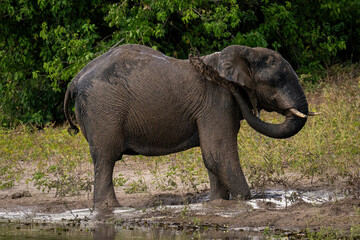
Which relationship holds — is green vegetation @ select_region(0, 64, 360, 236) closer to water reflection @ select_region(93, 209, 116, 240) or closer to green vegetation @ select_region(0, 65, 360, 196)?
green vegetation @ select_region(0, 65, 360, 196)

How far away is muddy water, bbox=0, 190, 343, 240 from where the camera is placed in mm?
6395

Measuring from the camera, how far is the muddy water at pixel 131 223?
639cm

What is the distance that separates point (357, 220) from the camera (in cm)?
628

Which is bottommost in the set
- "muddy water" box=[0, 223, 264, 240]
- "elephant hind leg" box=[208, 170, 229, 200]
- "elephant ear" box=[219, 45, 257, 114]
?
"muddy water" box=[0, 223, 264, 240]

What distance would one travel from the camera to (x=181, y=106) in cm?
771

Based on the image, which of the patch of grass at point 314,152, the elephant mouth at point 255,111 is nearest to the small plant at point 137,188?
the patch of grass at point 314,152

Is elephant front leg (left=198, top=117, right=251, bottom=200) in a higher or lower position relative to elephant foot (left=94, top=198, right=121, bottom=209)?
higher

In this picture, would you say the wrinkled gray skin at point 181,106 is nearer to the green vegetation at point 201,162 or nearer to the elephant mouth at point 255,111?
the elephant mouth at point 255,111

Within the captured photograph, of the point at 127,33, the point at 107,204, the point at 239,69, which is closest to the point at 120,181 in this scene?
the point at 107,204

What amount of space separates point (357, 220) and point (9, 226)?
3.71 meters

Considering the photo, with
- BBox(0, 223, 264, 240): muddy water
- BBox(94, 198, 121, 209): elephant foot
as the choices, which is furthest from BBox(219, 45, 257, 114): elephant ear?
BBox(94, 198, 121, 209): elephant foot

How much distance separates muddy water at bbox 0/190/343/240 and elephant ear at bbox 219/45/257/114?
121 centimetres

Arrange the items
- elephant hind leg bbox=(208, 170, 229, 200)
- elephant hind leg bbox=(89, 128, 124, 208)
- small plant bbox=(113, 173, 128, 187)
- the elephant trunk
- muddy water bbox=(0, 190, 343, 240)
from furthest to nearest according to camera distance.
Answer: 1. small plant bbox=(113, 173, 128, 187)
2. elephant hind leg bbox=(208, 170, 229, 200)
3. elephant hind leg bbox=(89, 128, 124, 208)
4. the elephant trunk
5. muddy water bbox=(0, 190, 343, 240)

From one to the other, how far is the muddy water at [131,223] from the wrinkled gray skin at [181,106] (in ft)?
1.14
